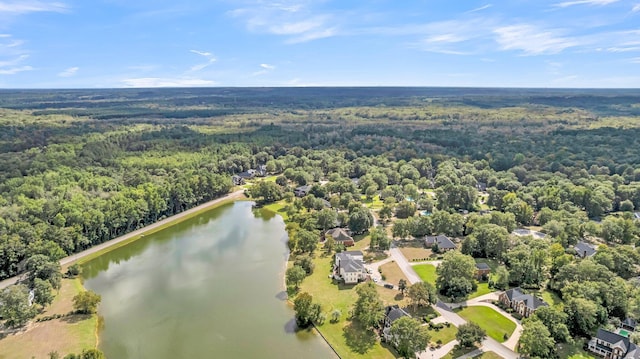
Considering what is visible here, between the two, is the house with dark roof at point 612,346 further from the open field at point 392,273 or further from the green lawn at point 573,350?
the open field at point 392,273

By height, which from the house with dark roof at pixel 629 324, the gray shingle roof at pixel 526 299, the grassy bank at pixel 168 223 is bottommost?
the grassy bank at pixel 168 223

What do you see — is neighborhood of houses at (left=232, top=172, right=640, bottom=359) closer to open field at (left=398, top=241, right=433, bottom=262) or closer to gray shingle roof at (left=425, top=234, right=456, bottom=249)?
gray shingle roof at (left=425, top=234, right=456, bottom=249)

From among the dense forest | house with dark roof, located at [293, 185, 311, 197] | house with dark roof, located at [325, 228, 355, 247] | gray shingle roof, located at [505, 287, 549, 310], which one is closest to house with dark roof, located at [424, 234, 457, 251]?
the dense forest

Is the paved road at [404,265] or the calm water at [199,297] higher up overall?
the paved road at [404,265]

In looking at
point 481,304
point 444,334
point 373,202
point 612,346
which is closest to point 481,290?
point 481,304

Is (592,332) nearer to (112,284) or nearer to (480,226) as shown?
(480,226)

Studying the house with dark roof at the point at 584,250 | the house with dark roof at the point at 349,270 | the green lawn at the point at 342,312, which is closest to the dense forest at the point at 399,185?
the house with dark roof at the point at 584,250
